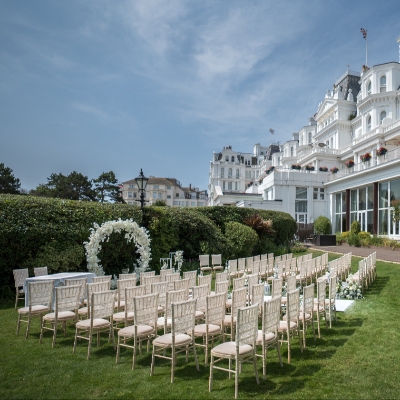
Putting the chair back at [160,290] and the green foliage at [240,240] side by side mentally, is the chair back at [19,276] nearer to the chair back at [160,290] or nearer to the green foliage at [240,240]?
the chair back at [160,290]

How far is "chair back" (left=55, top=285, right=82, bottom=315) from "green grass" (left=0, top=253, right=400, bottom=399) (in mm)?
673

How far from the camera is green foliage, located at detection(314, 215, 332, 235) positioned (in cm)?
3384

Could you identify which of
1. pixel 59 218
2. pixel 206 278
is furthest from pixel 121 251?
pixel 206 278

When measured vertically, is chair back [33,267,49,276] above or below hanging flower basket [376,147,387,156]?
below

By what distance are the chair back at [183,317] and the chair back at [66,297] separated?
2.80m

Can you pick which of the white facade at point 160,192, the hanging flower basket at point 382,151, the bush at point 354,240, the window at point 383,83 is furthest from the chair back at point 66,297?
the white facade at point 160,192

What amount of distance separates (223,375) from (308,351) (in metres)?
1.86

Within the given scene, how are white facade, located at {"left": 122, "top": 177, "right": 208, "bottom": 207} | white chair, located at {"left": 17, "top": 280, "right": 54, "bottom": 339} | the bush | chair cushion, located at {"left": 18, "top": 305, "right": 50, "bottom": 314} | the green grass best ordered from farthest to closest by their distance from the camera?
white facade, located at {"left": 122, "top": 177, "right": 208, "bottom": 207} < the bush < chair cushion, located at {"left": 18, "top": 305, "right": 50, "bottom": 314} < white chair, located at {"left": 17, "top": 280, "right": 54, "bottom": 339} < the green grass

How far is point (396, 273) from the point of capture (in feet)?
44.4

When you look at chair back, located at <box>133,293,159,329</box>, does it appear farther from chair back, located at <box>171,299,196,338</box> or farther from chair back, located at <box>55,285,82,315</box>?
chair back, located at <box>55,285,82,315</box>

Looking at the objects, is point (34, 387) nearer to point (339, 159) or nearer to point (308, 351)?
point (308, 351)

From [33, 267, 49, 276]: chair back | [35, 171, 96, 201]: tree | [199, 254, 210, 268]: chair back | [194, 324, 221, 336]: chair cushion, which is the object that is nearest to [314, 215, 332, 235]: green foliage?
[199, 254, 210, 268]: chair back

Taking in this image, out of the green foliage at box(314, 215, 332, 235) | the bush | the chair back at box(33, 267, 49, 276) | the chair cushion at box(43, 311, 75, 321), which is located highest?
the green foliage at box(314, 215, 332, 235)

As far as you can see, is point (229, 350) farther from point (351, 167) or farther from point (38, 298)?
point (351, 167)
